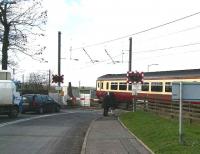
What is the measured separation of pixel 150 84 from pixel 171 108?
59.0ft

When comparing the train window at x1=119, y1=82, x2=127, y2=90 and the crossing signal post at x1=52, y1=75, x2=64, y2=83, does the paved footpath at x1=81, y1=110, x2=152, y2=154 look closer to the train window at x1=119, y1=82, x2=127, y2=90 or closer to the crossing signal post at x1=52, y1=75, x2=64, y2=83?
the train window at x1=119, y1=82, x2=127, y2=90

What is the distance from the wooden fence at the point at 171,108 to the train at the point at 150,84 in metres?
0.43

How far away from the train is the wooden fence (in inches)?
17.1

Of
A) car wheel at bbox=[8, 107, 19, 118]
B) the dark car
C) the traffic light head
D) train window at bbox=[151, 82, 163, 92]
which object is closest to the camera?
car wheel at bbox=[8, 107, 19, 118]

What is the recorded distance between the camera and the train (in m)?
40.0

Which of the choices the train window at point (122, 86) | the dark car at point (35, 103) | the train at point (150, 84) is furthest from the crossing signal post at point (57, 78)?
the dark car at point (35, 103)

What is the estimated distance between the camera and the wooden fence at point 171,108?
80.9ft

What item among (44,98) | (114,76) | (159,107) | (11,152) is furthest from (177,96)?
(114,76)

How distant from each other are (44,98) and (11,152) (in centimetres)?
2933

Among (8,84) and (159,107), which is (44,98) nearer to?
(8,84)

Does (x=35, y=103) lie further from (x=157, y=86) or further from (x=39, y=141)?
(x=39, y=141)

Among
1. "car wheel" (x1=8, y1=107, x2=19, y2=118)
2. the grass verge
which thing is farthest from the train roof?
the grass verge

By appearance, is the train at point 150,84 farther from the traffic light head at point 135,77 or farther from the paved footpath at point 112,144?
the paved footpath at point 112,144

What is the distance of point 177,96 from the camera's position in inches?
659
